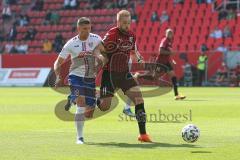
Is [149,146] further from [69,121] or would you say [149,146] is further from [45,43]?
[45,43]

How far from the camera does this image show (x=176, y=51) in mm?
41000

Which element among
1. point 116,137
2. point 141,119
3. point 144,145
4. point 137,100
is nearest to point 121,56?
point 137,100

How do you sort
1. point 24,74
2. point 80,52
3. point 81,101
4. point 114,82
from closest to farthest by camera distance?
point 81,101 → point 80,52 → point 114,82 → point 24,74

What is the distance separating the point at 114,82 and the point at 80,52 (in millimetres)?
929

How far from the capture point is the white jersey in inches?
522

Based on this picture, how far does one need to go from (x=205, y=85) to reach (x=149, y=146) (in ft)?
89.9

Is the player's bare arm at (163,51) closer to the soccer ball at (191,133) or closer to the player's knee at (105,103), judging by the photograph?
the player's knee at (105,103)

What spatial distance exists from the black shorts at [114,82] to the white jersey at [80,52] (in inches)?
14.9

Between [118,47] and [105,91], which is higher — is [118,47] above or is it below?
above

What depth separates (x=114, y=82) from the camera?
13.6 metres

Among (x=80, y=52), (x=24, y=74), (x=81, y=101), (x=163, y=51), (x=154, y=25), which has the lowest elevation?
(x=24, y=74)

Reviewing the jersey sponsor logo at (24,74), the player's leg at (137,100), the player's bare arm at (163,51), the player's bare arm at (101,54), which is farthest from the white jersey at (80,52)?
the jersey sponsor logo at (24,74)

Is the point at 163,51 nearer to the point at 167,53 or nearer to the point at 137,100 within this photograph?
the point at 167,53

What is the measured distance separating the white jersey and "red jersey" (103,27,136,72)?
0.82 feet
